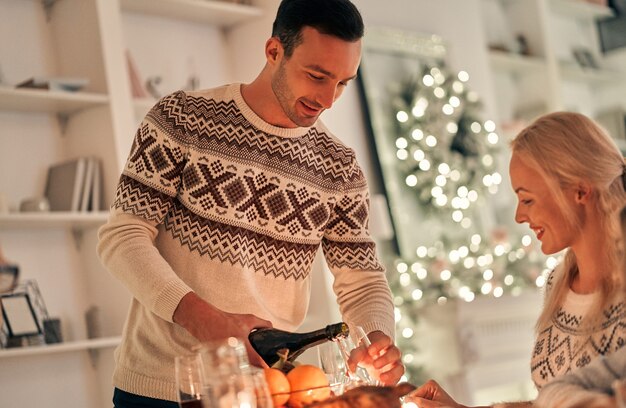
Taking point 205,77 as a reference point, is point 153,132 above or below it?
below

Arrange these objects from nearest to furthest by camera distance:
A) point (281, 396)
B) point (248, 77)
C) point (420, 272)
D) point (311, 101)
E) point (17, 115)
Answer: point (281, 396) < point (311, 101) < point (17, 115) < point (248, 77) < point (420, 272)

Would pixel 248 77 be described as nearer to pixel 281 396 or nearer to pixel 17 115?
pixel 17 115

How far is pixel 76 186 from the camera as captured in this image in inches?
150

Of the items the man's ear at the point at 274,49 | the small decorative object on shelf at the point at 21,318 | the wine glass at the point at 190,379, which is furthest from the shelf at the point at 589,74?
the wine glass at the point at 190,379

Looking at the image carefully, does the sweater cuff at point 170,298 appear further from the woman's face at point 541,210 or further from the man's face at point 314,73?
the woman's face at point 541,210

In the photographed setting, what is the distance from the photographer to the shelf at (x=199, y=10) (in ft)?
14.1

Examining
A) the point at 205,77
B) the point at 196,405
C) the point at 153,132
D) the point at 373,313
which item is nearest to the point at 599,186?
the point at 373,313

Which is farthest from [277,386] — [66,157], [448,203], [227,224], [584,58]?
[584,58]

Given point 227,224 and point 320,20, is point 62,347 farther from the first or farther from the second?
point 320,20

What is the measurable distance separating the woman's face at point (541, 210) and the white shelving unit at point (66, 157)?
195cm

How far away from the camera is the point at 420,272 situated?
5.01 meters

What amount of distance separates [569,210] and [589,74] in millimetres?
5008

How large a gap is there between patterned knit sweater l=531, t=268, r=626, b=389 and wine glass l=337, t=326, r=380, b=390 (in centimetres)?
51

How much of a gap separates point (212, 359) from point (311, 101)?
0.89m
